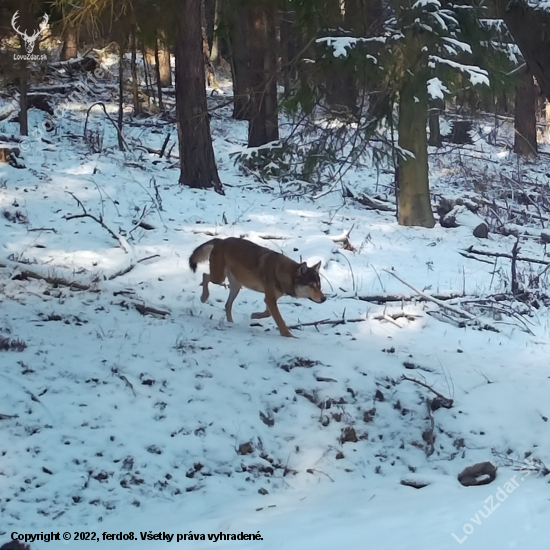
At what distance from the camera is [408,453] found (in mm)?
5906

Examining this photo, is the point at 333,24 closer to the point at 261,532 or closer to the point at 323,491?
the point at 323,491

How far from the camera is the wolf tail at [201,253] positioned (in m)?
8.67

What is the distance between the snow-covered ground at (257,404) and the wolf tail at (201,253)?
1.99 feet

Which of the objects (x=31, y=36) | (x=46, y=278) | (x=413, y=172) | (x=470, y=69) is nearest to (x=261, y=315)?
(x=46, y=278)

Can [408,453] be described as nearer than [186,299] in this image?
Yes

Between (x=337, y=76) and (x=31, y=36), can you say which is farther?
(x=31, y=36)

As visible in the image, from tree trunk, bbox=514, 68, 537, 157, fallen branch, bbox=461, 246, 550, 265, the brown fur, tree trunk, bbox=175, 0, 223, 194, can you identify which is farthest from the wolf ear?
tree trunk, bbox=514, 68, 537, 157

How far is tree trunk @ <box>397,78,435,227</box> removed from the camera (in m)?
13.6

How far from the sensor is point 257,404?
20.5 feet

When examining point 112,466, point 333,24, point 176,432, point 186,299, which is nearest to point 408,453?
point 176,432

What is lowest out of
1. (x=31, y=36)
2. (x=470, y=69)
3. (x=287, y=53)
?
(x=470, y=69)

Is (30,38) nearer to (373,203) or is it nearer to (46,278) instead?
(46,278)

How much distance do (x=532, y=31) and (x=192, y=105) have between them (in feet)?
35.7

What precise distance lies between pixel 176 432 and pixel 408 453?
211 centimetres
